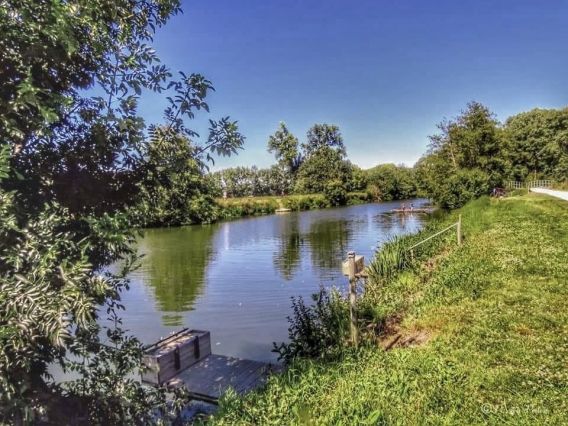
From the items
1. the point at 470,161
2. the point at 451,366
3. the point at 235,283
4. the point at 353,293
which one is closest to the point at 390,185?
the point at 470,161

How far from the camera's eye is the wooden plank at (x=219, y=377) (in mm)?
6489

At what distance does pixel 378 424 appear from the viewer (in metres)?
4.07

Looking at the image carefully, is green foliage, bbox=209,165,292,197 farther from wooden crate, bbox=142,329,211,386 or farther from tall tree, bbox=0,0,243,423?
tall tree, bbox=0,0,243,423

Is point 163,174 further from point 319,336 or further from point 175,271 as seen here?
point 175,271

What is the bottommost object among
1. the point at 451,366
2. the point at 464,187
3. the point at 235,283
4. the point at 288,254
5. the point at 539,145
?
the point at 235,283

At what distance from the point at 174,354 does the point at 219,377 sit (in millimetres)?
903

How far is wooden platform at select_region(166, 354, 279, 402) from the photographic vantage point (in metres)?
6.48

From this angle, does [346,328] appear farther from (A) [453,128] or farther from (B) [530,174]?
(B) [530,174]

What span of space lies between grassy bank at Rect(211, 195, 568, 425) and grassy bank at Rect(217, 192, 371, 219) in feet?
156

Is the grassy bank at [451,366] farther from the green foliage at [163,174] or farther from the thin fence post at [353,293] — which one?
the green foliage at [163,174]

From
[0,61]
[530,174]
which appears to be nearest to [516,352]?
[0,61]

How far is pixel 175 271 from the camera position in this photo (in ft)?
65.2

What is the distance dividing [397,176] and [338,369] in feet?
285

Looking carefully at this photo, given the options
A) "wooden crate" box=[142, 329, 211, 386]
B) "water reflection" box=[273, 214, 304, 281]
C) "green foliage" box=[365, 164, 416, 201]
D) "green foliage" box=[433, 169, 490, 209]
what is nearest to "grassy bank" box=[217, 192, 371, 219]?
"green foliage" box=[365, 164, 416, 201]
